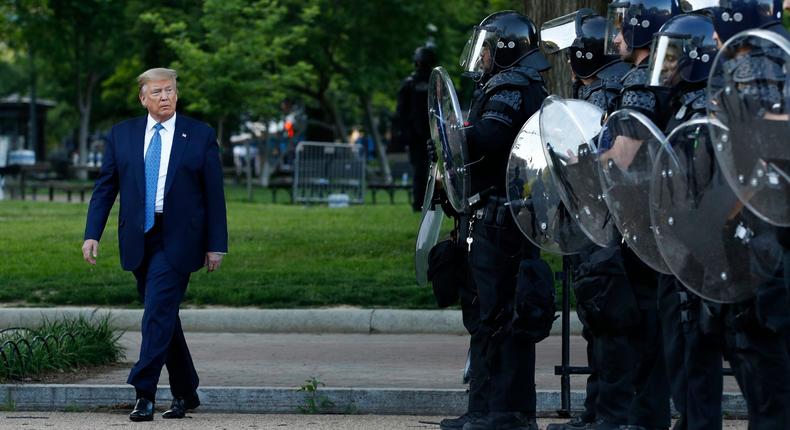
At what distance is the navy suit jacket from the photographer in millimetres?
7789

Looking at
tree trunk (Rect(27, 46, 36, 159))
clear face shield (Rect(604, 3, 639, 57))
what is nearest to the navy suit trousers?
clear face shield (Rect(604, 3, 639, 57))

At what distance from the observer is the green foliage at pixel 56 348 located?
8500 mm

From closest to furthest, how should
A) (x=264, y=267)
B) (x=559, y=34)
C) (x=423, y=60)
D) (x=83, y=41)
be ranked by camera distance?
(x=559, y=34)
(x=264, y=267)
(x=423, y=60)
(x=83, y=41)

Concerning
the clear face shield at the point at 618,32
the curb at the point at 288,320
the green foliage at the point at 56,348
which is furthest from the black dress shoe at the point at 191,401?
the curb at the point at 288,320

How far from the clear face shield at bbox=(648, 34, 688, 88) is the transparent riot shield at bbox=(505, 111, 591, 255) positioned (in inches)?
34.6

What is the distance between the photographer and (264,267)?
13891 millimetres

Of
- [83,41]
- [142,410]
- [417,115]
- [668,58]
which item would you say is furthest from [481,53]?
[83,41]

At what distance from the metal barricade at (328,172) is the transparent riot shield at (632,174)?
1866cm

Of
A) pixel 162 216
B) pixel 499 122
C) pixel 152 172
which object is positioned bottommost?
pixel 162 216

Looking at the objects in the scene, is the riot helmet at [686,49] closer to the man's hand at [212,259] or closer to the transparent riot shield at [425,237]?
the transparent riot shield at [425,237]

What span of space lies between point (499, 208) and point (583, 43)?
2.76 feet

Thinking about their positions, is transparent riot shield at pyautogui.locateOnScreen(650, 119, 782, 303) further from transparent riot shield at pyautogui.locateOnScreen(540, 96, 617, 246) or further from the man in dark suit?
the man in dark suit

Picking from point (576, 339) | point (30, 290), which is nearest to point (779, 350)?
point (576, 339)

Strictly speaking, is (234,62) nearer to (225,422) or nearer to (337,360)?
(337,360)
